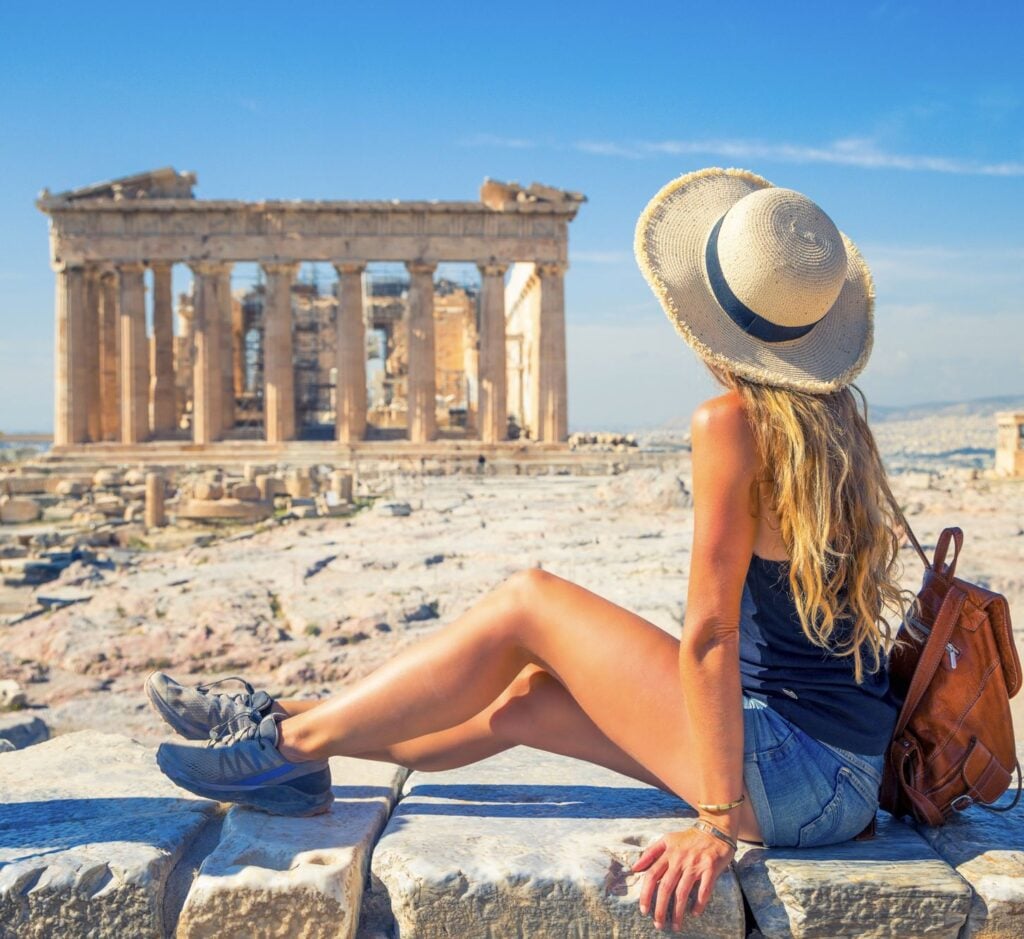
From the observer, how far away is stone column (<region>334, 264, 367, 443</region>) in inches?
1220

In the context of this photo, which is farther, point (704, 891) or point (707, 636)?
point (707, 636)

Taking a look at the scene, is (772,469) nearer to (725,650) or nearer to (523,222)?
(725,650)

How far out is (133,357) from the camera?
103 feet

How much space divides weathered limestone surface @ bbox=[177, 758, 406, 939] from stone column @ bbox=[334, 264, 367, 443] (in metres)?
28.3

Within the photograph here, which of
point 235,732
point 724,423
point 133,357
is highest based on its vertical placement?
point 133,357

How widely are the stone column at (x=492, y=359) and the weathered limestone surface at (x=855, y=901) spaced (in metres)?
28.4

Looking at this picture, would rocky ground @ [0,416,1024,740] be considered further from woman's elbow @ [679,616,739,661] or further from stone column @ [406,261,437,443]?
stone column @ [406,261,437,443]

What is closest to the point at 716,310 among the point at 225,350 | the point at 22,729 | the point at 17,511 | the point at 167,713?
the point at 167,713

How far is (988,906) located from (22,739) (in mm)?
3696

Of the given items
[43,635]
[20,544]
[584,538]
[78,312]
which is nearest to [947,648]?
[43,635]

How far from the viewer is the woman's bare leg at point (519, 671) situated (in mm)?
2605

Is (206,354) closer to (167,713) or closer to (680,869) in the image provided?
(167,713)

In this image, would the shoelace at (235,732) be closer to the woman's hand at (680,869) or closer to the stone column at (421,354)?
the woman's hand at (680,869)

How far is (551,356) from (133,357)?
1168cm
